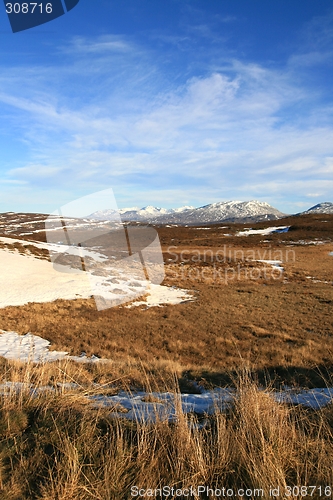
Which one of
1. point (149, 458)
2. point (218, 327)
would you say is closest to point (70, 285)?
point (218, 327)

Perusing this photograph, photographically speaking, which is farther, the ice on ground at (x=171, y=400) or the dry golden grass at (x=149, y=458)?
the ice on ground at (x=171, y=400)

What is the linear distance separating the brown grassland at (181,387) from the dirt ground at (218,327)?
8 centimetres

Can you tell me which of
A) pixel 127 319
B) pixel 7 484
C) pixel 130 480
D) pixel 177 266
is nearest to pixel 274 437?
pixel 130 480

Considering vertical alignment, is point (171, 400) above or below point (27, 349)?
above

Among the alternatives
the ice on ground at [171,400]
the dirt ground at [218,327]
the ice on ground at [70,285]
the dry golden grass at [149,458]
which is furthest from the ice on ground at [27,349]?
the dry golden grass at [149,458]

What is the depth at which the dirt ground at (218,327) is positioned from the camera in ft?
30.7

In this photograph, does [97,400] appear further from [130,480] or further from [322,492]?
[322,492]

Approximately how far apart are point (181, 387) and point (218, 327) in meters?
8.71

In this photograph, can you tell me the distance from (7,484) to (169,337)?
36.7ft

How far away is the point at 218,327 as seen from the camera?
14.8m

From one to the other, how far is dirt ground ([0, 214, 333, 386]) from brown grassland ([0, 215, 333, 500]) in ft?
0.26

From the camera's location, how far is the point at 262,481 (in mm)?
2266

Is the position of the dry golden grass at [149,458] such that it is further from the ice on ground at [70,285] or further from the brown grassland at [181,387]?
the ice on ground at [70,285]

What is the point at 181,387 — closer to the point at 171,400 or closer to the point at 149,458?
the point at 171,400
